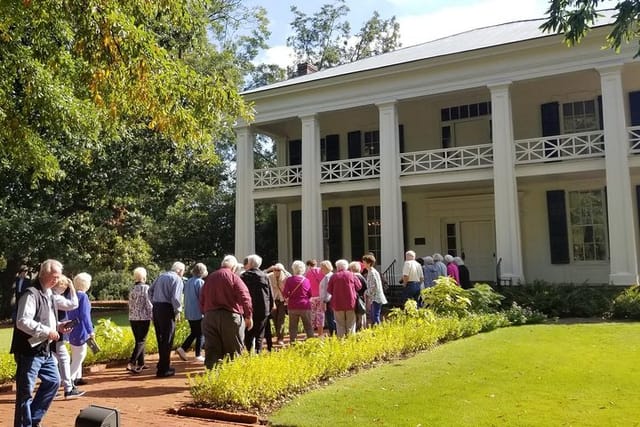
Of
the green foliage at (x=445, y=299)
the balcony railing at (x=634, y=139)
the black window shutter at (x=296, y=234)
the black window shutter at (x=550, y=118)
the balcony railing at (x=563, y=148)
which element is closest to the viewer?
the green foliage at (x=445, y=299)

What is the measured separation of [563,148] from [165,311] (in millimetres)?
12585

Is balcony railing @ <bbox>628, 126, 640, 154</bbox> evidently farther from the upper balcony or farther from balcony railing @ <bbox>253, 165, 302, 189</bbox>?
balcony railing @ <bbox>253, 165, 302, 189</bbox>

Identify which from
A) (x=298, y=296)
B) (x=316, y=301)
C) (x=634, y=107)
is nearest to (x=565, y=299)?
(x=316, y=301)

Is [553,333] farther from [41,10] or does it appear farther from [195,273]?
[41,10]

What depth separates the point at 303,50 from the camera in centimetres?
4181

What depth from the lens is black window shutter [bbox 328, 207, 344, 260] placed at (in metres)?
21.4

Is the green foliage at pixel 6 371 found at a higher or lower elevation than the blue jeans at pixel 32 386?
lower

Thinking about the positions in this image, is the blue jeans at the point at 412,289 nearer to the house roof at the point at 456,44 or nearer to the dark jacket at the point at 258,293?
the dark jacket at the point at 258,293

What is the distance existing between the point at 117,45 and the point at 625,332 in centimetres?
991

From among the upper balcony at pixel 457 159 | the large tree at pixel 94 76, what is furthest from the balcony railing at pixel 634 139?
the large tree at pixel 94 76

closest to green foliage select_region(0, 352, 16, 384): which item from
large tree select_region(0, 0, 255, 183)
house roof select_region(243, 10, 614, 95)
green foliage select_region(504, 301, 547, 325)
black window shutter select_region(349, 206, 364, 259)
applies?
large tree select_region(0, 0, 255, 183)

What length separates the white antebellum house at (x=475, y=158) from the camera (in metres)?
15.8

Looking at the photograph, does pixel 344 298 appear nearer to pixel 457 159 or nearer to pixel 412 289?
pixel 412 289

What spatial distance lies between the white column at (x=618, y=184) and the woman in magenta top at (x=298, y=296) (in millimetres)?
8804
